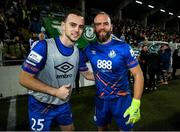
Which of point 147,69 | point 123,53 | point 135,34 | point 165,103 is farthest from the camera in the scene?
point 135,34

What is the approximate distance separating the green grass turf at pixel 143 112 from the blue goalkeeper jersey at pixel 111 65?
2.99m

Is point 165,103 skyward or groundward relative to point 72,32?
groundward

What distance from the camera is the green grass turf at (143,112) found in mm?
7219

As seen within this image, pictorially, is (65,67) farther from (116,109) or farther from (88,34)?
(88,34)

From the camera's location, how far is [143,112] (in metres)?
8.84

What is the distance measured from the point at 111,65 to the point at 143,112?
5.10 meters

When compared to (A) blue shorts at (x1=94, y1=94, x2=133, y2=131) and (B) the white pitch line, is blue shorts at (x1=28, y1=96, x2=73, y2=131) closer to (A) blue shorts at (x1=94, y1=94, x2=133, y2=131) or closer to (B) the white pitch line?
(A) blue shorts at (x1=94, y1=94, x2=133, y2=131)

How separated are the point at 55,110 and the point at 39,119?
214 millimetres

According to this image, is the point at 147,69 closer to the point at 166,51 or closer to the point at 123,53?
the point at 166,51

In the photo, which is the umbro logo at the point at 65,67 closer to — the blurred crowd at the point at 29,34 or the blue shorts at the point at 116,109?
the blue shorts at the point at 116,109

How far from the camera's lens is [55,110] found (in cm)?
370

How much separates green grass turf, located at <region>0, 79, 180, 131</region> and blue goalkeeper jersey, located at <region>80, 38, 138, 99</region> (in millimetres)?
2987

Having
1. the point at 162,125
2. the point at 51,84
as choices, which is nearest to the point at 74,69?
the point at 51,84

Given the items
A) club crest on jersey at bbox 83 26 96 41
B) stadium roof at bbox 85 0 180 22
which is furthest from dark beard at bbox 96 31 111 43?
stadium roof at bbox 85 0 180 22
